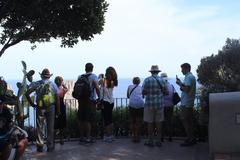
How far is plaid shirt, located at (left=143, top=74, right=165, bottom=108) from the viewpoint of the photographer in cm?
1181

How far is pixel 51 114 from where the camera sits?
11.4m

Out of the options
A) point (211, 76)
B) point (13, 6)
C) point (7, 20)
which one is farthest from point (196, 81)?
point (7, 20)

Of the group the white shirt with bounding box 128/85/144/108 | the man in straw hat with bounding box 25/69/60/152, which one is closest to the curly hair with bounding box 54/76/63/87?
the man in straw hat with bounding box 25/69/60/152

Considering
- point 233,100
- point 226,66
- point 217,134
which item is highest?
point 226,66

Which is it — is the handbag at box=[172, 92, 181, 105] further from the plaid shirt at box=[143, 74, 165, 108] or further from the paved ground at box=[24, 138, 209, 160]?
the paved ground at box=[24, 138, 209, 160]

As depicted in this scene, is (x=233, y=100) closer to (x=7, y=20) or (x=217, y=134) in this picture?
(x=217, y=134)

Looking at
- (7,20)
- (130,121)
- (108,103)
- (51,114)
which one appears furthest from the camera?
(7,20)

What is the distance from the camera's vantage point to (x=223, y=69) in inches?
465

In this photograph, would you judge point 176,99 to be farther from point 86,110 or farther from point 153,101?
point 86,110

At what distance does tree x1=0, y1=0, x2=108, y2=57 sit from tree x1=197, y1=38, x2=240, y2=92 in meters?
3.13

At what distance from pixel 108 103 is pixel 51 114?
1.64 meters

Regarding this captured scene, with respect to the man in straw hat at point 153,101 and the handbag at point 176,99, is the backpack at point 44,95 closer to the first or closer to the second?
the man in straw hat at point 153,101

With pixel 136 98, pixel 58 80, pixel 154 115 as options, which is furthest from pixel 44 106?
pixel 154 115

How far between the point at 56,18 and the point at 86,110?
8.46 feet
